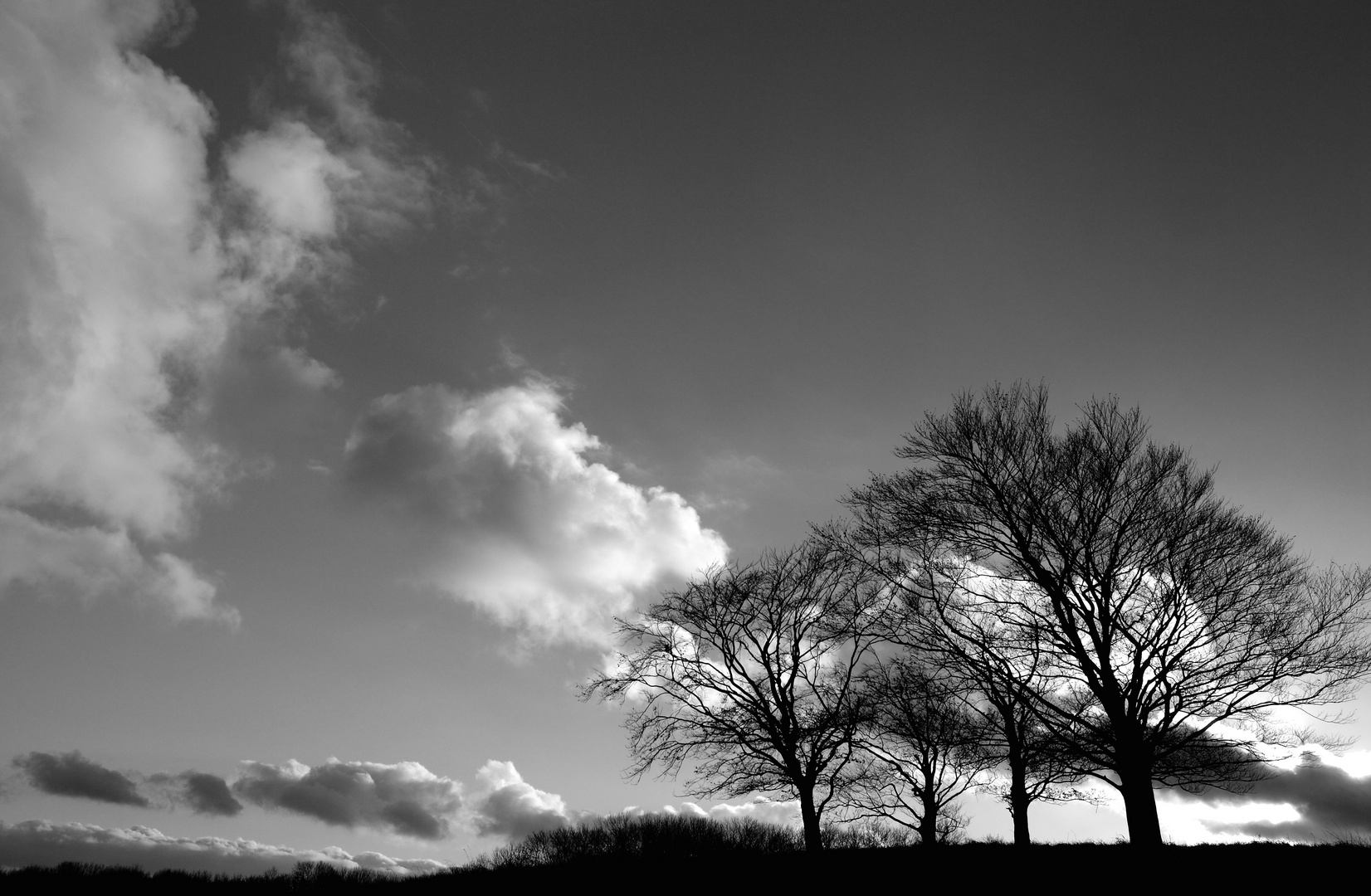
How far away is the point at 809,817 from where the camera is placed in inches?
904

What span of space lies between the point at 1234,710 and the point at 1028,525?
4974 mm

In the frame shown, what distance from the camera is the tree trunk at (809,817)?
22.6m

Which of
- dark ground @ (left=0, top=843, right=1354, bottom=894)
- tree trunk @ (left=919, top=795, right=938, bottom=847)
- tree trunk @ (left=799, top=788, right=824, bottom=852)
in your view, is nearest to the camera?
dark ground @ (left=0, top=843, right=1354, bottom=894)

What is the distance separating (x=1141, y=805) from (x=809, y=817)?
10.8 metres

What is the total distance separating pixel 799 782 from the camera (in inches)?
916

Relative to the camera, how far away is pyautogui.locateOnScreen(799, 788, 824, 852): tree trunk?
22578 millimetres

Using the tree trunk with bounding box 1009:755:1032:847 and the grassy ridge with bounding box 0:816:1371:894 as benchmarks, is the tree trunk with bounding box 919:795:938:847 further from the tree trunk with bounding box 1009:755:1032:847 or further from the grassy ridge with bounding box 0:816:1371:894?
the grassy ridge with bounding box 0:816:1371:894

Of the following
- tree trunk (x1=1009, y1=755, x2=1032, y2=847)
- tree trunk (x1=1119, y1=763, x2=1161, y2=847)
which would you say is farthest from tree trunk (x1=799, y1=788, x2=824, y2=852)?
tree trunk (x1=1119, y1=763, x2=1161, y2=847)

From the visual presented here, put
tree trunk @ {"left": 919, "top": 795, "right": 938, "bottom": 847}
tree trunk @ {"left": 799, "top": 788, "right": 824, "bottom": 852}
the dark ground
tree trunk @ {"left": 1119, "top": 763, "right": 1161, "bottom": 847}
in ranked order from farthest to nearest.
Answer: tree trunk @ {"left": 919, "top": 795, "right": 938, "bottom": 847}
tree trunk @ {"left": 799, "top": 788, "right": 824, "bottom": 852}
tree trunk @ {"left": 1119, "top": 763, "right": 1161, "bottom": 847}
the dark ground

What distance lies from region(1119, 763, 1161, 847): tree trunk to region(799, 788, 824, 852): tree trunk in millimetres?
10153

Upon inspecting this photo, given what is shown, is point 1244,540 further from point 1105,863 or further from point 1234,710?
point 1105,863

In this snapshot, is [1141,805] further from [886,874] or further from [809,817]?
[809,817]

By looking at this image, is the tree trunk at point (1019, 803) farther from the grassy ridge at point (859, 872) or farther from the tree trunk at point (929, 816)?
the grassy ridge at point (859, 872)

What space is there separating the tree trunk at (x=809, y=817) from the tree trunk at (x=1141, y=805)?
10153 millimetres
